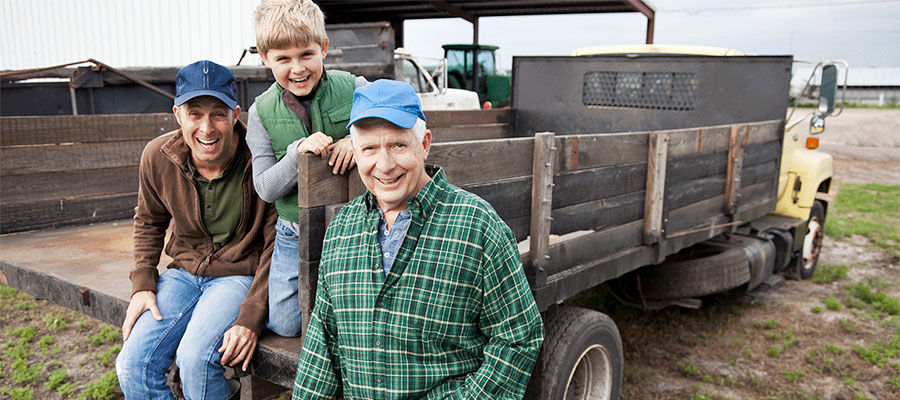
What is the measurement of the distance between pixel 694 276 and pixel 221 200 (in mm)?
3171

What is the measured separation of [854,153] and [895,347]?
1546cm

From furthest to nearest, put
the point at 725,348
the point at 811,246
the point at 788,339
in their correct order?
the point at 811,246, the point at 788,339, the point at 725,348

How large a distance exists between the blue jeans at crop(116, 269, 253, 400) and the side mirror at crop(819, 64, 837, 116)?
15.9ft

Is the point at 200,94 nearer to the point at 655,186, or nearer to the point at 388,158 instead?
the point at 388,158

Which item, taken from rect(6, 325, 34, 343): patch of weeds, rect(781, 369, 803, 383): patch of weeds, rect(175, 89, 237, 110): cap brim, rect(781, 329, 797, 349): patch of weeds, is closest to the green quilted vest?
rect(175, 89, 237, 110): cap brim

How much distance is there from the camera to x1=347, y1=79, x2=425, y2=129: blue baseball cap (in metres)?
1.73

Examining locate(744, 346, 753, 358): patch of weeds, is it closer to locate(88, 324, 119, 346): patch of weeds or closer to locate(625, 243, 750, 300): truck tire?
locate(625, 243, 750, 300): truck tire

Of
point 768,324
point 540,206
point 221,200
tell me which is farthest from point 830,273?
point 221,200

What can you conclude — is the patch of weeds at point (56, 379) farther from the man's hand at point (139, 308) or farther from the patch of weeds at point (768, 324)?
the patch of weeds at point (768, 324)

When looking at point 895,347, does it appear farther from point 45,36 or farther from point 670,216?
point 45,36

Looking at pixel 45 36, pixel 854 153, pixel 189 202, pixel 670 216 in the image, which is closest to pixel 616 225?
pixel 670 216

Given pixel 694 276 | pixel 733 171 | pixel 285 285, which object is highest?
pixel 733 171

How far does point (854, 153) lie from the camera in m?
18.1

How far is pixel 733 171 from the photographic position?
4.25 meters
